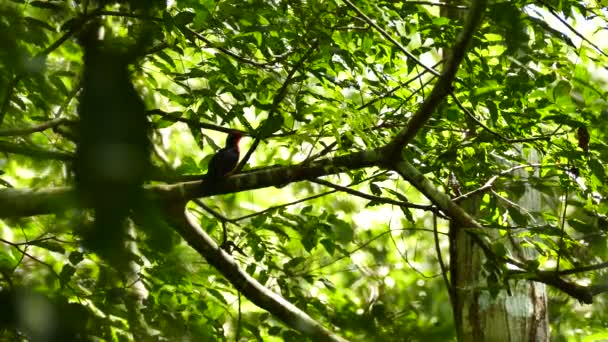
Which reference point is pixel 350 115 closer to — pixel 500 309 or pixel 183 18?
pixel 183 18

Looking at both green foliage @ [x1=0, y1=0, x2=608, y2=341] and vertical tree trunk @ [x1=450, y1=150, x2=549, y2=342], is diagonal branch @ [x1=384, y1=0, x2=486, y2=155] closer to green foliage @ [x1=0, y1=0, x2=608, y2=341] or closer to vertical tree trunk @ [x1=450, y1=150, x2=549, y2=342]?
green foliage @ [x1=0, y1=0, x2=608, y2=341]

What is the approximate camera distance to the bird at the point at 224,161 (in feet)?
10.4

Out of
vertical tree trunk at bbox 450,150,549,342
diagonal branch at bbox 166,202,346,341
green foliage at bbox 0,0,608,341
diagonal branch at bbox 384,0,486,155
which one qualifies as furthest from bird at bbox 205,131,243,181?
vertical tree trunk at bbox 450,150,549,342

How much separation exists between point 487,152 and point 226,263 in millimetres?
1396

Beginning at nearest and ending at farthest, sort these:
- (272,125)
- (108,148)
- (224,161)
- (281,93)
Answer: (108,148), (272,125), (281,93), (224,161)

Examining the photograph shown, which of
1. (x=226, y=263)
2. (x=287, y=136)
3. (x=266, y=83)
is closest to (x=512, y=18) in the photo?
(x=287, y=136)

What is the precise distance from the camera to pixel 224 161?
3.51m

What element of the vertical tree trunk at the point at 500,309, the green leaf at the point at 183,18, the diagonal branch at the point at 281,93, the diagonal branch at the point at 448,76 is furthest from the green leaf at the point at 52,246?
the vertical tree trunk at the point at 500,309

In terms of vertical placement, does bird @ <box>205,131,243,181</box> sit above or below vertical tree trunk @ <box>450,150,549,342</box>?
above

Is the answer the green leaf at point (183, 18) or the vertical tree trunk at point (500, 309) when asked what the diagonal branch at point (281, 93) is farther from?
the vertical tree trunk at point (500, 309)

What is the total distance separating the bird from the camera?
10.4ft

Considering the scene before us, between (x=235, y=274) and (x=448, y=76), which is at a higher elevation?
(x=448, y=76)

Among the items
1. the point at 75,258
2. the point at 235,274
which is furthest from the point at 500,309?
the point at 75,258

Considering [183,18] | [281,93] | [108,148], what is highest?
[183,18]
